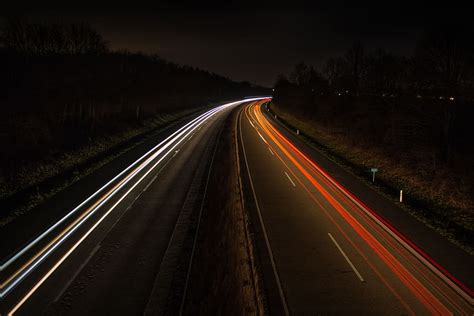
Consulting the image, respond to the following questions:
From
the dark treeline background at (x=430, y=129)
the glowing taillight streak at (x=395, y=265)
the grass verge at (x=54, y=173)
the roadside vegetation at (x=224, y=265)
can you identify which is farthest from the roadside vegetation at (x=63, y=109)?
the dark treeline background at (x=430, y=129)

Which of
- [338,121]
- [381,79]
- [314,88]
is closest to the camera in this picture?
[338,121]

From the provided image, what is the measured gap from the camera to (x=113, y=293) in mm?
9633

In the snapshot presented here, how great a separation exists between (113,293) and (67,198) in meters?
9.60

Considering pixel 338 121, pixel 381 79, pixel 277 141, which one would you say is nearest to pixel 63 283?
pixel 277 141

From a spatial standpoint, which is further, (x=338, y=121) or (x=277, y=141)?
(x=338, y=121)

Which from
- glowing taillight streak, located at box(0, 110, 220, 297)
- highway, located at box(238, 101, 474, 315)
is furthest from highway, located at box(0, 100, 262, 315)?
highway, located at box(238, 101, 474, 315)

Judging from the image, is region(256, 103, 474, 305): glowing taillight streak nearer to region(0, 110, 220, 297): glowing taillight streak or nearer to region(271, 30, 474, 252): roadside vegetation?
region(271, 30, 474, 252): roadside vegetation

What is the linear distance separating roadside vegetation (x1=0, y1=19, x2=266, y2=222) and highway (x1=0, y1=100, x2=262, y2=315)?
13.3 feet

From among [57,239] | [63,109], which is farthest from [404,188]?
[63,109]

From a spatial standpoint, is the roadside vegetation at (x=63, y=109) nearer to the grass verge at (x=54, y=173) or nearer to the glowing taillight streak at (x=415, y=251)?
the grass verge at (x=54, y=173)

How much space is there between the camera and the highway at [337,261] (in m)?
9.27

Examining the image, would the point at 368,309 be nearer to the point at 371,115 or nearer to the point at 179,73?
the point at 371,115

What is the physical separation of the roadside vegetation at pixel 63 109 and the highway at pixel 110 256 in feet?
13.3

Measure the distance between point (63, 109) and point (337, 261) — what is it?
33454mm
